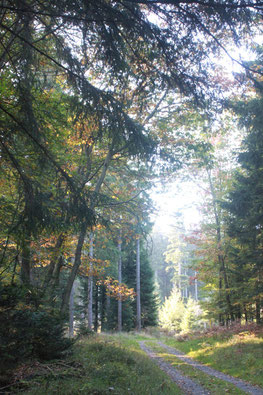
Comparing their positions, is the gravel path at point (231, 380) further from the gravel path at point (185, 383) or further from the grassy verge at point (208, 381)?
the gravel path at point (185, 383)

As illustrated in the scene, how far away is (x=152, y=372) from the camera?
26.3ft

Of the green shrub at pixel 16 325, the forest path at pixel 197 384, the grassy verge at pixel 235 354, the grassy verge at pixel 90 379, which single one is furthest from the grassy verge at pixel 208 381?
the green shrub at pixel 16 325

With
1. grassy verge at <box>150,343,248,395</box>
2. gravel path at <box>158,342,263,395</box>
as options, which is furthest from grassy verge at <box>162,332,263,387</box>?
grassy verge at <box>150,343,248,395</box>

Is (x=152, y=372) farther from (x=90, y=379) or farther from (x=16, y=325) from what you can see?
(x=16, y=325)

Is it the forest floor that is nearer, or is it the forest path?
the forest floor

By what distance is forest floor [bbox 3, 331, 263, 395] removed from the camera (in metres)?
4.76

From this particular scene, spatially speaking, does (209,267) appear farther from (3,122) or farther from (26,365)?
(3,122)

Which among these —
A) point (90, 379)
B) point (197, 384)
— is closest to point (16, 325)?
point (90, 379)

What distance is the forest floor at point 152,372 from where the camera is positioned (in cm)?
476

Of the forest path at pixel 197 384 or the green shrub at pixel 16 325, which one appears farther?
the forest path at pixel 197 384

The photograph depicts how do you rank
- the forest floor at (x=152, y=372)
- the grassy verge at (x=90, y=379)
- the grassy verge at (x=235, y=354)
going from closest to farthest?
the grassy verge at (x=90, y=379) → the forest floor at (x=152, y=372) → the grassy verge at (x=235, y=354)

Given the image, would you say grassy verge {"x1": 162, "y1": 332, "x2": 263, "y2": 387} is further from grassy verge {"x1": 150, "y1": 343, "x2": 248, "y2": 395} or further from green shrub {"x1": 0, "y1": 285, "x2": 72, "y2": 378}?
green shrub {"x1": 0, "y1": 285, "x2": 72, "y2": 378}

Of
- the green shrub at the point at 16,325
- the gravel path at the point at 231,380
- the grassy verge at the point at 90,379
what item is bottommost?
the gravel path at the point at 231,380

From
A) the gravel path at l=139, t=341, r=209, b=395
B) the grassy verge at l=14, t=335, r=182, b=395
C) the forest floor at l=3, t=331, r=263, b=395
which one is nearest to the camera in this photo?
the grassy verge at l=14, t=335, r=182, b=395
